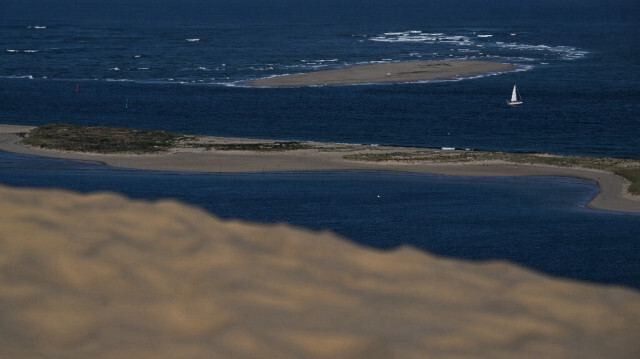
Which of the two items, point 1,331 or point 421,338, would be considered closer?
point 1,331

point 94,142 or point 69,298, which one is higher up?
point 69,298

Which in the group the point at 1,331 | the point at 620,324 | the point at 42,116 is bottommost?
the point at 42,116

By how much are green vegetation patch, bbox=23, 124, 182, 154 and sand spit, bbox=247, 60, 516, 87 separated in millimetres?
29673

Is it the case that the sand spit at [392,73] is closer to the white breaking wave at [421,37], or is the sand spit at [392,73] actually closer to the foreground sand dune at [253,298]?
the white breaking wave at [421,37]

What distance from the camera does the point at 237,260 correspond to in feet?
28.0

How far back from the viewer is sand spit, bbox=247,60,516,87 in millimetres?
94438

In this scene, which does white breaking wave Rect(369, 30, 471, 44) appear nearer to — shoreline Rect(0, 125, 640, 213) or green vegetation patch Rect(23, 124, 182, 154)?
green vegetation patch Rect(23, 124, 182, 154)

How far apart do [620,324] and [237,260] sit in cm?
318

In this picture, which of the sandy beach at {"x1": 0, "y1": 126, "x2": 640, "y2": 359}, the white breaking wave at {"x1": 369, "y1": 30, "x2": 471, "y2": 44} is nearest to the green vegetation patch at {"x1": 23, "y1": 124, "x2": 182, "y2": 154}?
the sandy beach at {"x1": 0, "y1": 126, "x2": 640, "y2": 359}

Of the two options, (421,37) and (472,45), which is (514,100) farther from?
(421,37)

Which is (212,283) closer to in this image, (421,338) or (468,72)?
(421,338)

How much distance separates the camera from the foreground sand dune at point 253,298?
22.6 feet

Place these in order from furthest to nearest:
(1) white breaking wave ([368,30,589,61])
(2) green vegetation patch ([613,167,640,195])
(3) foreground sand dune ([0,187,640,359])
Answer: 1. (1) white breaking wave ([368,30,589,61])
2. (2) green vegetation patch ([613,167,640,195])
3. (3) foreground sand dune ([0,187,640,359])

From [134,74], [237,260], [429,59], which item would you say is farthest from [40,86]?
[237,260]
